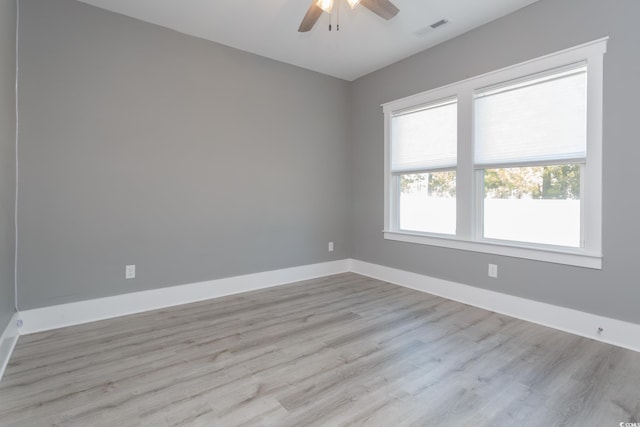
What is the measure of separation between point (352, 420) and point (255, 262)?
2507mm

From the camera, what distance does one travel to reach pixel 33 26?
256cm

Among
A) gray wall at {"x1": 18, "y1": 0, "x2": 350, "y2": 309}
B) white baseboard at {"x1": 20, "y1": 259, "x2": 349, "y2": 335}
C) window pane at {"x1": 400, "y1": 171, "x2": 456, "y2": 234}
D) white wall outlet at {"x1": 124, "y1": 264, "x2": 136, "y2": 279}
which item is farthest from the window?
white wall outlet at {"x1": 124, "y1": 264, "x2": 136, "y2": 279}

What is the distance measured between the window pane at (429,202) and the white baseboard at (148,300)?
1.52m

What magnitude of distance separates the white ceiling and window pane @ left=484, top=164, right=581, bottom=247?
1520mm

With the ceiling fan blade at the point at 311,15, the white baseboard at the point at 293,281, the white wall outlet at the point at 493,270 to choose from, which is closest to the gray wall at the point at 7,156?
the white baseboard at the point at 293,281

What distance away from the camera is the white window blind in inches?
100

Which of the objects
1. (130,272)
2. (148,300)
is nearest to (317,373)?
(148,300)

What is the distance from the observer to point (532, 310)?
2795 mm

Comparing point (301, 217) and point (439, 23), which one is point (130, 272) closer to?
point (301, 217)

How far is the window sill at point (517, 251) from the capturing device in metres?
2.50

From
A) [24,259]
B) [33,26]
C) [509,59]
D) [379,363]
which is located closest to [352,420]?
[379,363]

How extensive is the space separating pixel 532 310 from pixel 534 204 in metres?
0.96

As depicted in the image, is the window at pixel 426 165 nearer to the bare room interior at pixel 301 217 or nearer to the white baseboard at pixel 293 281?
the bare room interior at pixel 301 217

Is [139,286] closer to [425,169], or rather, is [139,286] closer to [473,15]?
[425,169]
